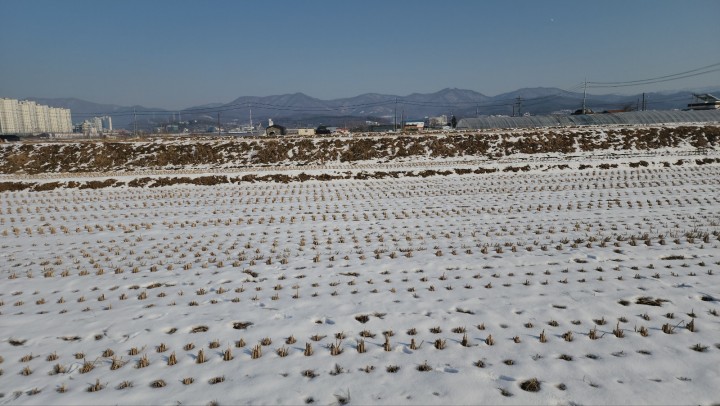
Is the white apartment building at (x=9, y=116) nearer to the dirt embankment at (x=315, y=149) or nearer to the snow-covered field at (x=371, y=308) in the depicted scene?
the dirt embankment at (x=315, y=149)

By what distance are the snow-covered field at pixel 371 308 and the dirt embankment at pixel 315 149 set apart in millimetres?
24099

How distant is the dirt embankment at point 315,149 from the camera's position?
39.9m

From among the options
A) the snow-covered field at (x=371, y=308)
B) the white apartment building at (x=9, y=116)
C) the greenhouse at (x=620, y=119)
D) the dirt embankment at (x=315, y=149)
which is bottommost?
the snow-covered field at (x=371, y=308)

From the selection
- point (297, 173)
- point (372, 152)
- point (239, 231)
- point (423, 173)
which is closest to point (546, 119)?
point (372, 152)

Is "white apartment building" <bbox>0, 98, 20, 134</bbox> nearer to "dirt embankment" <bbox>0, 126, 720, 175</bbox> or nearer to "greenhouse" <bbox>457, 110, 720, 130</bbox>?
"dirt embankment" <bbox>0, 126, 720, 175</bbox>

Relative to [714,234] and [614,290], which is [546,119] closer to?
[714,234]

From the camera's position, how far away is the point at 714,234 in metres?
12.2

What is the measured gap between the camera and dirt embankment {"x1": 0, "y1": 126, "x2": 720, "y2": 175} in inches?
1571

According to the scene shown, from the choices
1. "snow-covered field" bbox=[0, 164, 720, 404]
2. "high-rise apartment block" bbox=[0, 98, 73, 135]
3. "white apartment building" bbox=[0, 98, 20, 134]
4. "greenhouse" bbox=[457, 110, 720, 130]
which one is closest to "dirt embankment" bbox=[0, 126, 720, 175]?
"greenhouse" bbox=[457, 110, 720, 130]

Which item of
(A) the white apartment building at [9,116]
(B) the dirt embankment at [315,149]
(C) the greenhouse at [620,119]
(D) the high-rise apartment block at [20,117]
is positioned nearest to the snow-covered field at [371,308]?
(B) the dirt embankment at [315,149]

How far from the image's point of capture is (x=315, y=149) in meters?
43.3

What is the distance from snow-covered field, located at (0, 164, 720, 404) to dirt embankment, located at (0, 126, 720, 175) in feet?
79.1

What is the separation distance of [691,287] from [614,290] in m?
1.60

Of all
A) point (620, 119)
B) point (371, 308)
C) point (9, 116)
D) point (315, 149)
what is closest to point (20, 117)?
point (9, 116)
